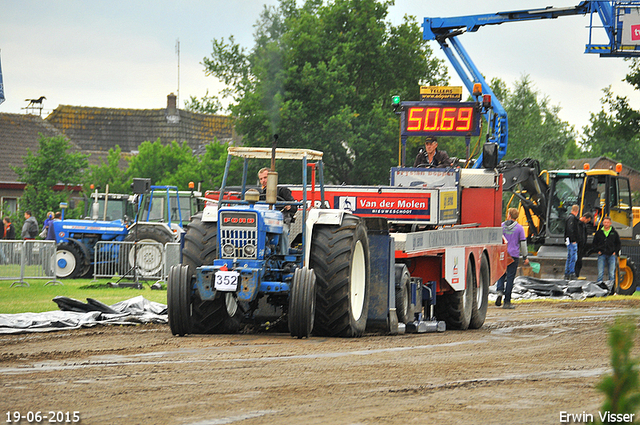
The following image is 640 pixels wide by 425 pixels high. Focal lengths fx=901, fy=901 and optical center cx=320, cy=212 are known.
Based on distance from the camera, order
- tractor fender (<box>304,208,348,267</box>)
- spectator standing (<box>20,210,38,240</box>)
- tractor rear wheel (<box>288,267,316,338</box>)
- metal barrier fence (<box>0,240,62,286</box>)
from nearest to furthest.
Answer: tractor rear wheel (<box>288,267,316,338</box>)
tractor fender (<box>304,208,348,267</box>)
metal barrier fence (<box>0,240,62,286</box>)
spectator standing (<box>20,210,38,240</box>)

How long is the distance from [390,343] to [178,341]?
237cm

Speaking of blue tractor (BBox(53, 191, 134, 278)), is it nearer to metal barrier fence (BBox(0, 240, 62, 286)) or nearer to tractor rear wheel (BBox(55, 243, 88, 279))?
tractor rear wheel (BBox(55, 243, 88, 279))

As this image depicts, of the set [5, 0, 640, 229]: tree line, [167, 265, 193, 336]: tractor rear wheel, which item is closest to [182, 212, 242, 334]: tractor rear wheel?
[167, 265, 193, 336]: tractor rear wheel

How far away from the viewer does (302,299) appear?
9.70m

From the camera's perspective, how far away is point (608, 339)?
2.66 meters

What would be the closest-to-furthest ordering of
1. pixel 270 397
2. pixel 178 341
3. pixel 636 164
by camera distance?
pixel 270 397 < pixel 178 341 < pixel 636 164

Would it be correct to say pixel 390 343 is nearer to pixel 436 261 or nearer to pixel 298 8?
pixel 436 261

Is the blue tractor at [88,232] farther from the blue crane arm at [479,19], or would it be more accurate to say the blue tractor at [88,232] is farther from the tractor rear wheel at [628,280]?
the tractor rear wheel at [628,280]

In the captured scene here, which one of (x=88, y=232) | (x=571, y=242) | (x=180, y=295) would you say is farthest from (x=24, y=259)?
(x=571, y=242)

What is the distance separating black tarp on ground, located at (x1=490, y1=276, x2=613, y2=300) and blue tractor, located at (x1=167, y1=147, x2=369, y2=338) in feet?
36.9

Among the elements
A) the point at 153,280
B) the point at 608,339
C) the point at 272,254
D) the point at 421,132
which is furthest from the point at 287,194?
the point at 153,280

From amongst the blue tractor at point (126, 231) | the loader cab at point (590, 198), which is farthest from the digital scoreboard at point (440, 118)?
the loader cab at point (590, 198)

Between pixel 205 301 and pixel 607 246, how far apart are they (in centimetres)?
1470

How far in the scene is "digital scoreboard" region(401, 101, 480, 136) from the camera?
46.7 feet
